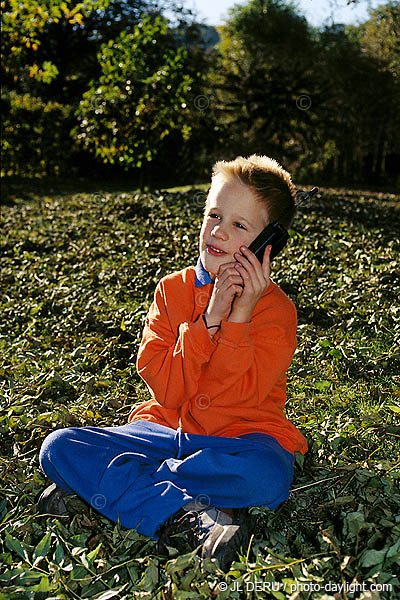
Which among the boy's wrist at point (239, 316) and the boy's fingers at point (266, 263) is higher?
the boy's fingers at point (266, 263)

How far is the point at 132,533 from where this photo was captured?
2.79m

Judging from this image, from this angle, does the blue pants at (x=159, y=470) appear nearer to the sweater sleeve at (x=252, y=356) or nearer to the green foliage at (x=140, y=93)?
the sweater sleeve at (x=252, y=356)

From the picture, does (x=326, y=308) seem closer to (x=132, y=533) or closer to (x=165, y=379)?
(x=165, y=379)

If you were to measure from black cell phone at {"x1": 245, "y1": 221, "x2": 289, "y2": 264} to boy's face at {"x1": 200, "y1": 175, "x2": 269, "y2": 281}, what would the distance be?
54mm

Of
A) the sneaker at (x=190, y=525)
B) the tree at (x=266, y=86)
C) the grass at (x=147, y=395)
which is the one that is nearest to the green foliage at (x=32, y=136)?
the tree at (x=266, y=86)

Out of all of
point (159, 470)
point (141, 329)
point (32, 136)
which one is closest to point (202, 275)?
point (159, 470)

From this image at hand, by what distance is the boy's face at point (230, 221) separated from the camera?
9.91 feet

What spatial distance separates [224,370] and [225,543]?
81 centimetres

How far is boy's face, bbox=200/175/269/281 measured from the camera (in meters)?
3.02

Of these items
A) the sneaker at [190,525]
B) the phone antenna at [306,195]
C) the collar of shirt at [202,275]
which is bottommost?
the sneaker at [190,525]

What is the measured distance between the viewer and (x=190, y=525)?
270 cm

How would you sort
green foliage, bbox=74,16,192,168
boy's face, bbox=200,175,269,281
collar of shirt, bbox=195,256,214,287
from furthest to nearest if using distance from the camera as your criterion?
green foliage, bbox=74,16,192,168
collar of shirt, bbox=195,256,214,287
boy's face, bbox=200,175,269,281

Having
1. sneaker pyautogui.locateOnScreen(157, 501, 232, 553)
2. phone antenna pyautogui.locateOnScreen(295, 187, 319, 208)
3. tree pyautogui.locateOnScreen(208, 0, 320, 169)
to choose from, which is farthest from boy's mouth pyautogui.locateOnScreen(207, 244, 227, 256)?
tree pyautogui.locateOnScreen(208, 0, 320, 169)

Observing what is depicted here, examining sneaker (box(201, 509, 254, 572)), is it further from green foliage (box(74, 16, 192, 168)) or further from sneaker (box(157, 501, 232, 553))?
green foliage (box(74, 16, 192, 168))
